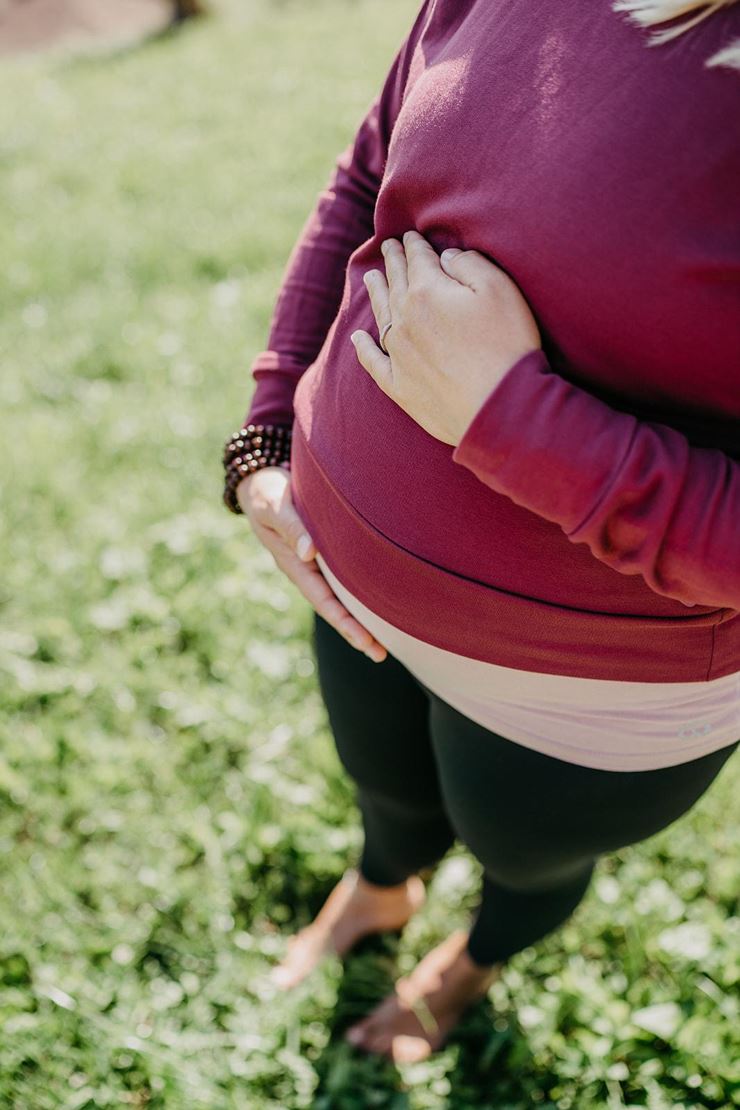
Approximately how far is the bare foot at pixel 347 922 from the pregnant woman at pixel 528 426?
0.58 meters

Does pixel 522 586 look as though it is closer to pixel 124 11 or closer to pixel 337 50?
pixel 337 50

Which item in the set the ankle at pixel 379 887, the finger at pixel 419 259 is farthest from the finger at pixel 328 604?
the ankle at pixel 379 887

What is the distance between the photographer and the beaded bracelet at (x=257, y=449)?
4.91ft

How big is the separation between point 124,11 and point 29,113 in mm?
3347

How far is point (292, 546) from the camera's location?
4.61 feet

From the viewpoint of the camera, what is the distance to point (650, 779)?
128cm

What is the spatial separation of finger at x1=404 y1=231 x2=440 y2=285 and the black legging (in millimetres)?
593

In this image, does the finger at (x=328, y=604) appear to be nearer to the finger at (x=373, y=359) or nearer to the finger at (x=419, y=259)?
the finger at (x=373, y=359)

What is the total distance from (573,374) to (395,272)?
0.84 ft

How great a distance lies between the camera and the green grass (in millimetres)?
1897

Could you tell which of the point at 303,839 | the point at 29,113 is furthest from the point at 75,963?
the point at 29,113

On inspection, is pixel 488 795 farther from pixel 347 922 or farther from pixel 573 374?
pixel 347 922

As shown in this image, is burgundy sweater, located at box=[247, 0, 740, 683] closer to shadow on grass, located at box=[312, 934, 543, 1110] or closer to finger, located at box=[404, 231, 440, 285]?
finger, located at box=[404, 231, 440, 285]

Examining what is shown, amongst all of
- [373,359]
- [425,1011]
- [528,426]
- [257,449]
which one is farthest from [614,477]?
[425,1011]
